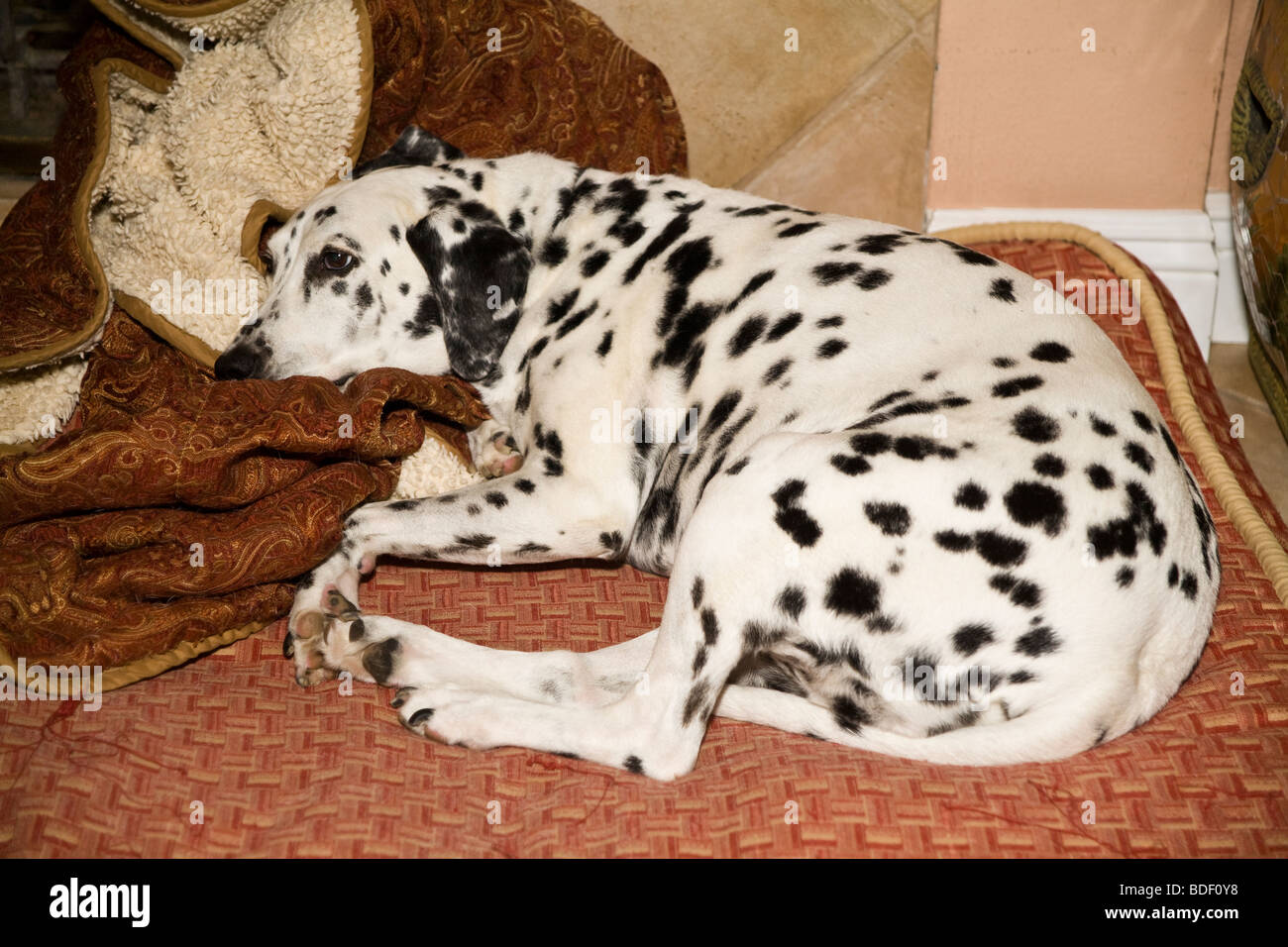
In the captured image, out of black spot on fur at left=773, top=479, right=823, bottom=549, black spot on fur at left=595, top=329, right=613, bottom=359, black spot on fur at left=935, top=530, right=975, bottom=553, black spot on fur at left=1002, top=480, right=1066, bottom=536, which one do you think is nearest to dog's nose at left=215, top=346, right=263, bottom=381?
black spot on fur at left=595, top=329, right=613, bottom=359

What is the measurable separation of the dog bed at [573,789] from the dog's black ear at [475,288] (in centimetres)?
97

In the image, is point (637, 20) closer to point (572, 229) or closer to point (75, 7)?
point (572, 229)

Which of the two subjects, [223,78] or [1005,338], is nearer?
[1005,338]

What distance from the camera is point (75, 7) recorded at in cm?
427

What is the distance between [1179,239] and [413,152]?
3028mm

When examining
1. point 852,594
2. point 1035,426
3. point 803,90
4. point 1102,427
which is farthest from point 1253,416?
point 852,594

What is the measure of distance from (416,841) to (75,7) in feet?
12.6

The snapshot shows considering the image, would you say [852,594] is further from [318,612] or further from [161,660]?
[161,660]

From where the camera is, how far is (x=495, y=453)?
308 centimetres

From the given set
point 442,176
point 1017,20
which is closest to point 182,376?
point 442,176

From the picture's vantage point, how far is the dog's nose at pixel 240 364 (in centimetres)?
283

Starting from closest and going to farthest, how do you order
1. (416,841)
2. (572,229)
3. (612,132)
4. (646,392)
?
(416,841), (646,392), (572,229), (612,132)

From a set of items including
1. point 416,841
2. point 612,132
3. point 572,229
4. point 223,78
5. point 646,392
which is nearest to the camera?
point 416,841

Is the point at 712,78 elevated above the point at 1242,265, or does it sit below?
above
